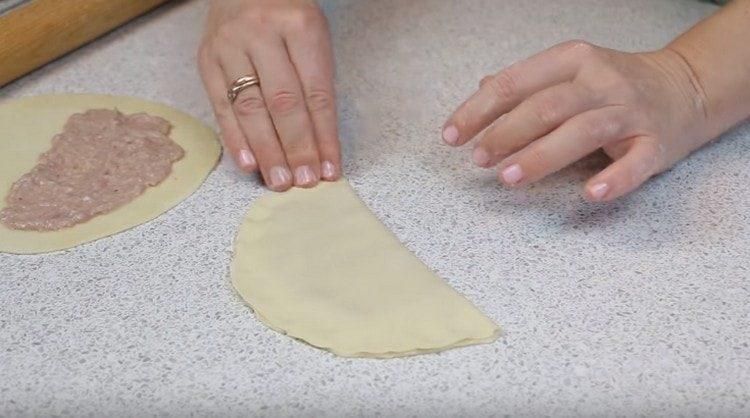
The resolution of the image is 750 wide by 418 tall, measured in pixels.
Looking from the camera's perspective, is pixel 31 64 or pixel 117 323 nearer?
pixel 117 323

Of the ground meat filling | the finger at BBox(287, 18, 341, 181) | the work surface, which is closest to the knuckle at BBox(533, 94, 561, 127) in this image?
the work surface

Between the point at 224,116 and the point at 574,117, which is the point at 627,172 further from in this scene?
the point at 224,116

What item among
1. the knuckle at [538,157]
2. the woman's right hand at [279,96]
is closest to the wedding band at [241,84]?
the woman's right hand at [279,96]

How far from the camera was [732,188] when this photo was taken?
0.96 metres

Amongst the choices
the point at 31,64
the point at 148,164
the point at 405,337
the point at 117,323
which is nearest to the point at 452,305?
the point at 405,337

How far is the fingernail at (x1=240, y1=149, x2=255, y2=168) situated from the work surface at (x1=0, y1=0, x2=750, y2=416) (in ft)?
0.11

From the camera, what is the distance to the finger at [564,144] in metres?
0.87

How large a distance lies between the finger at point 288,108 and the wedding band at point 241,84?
0.01 m

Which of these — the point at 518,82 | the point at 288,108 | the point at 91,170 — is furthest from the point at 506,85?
the point at 91,170

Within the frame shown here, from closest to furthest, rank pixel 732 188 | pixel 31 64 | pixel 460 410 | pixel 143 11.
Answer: pixel 460 410
pixel 732 188
pixel 31 64
pixel 143 11

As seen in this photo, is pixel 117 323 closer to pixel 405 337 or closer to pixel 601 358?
pixel 405 337

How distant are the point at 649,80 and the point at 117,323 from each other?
0.63m

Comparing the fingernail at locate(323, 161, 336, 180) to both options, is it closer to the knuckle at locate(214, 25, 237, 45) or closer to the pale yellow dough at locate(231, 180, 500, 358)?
the pale yellow dough at locate(231, 180, 500, 358)

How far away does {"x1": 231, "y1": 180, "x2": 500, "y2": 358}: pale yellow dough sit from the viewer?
2.58ft
